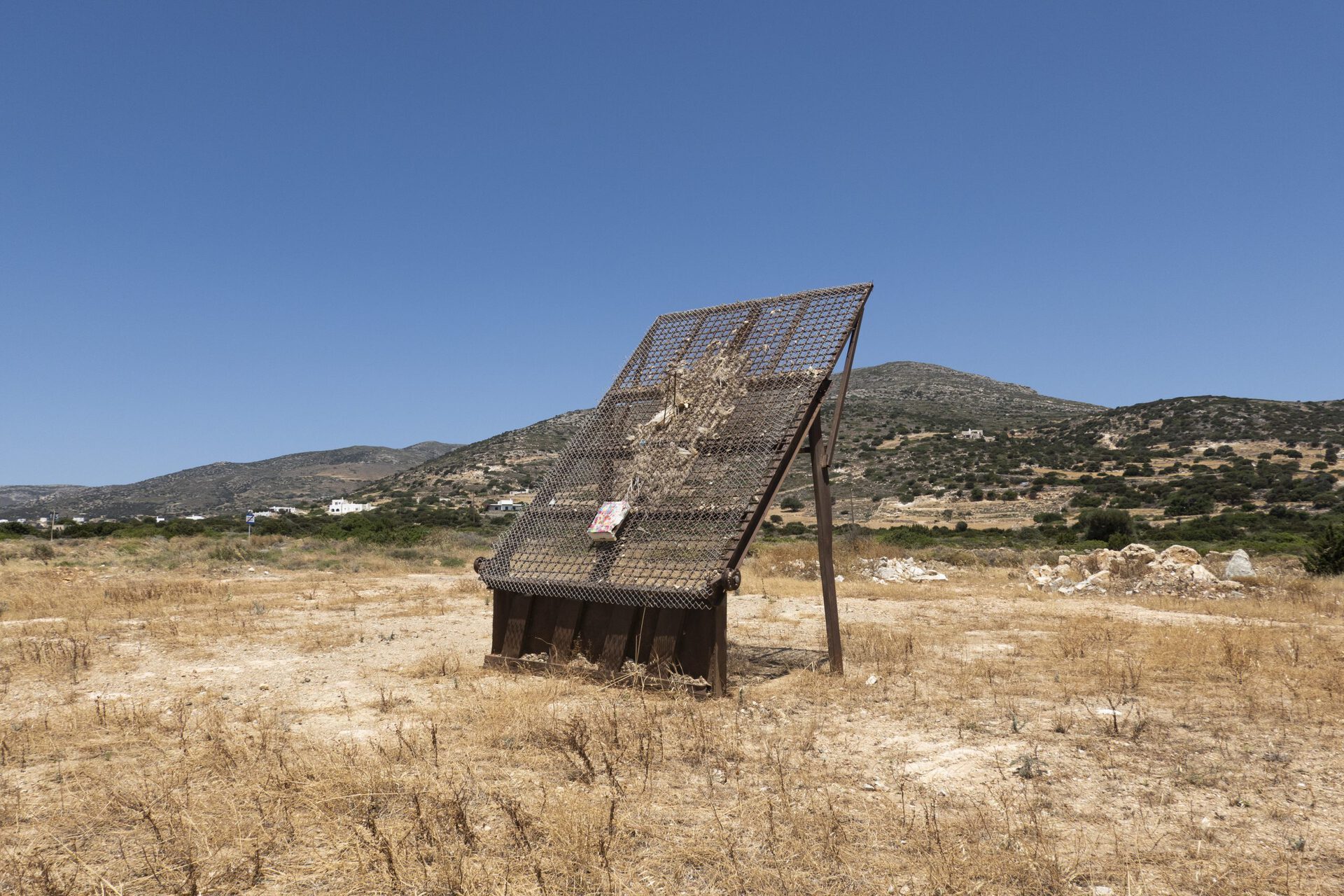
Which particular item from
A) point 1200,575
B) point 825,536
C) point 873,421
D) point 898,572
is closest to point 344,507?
point 873,421

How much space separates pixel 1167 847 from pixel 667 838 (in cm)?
230

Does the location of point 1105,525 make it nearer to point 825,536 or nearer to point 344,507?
point 825,536

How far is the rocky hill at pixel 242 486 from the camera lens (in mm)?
93000

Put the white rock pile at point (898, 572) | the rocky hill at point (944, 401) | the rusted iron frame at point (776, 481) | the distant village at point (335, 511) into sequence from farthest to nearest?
1. the rocky hill at point (944, 401)
2. the distant village at point (335, 511)
3. the white rock pile at point (898, 572)
4. the rusted iron frame at point (776, 481)

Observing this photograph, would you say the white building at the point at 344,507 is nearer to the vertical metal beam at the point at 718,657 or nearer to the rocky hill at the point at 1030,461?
the rocky hill at the point at 1030,461

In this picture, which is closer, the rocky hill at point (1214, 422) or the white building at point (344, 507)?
the rocky hill at point (1214, 422)

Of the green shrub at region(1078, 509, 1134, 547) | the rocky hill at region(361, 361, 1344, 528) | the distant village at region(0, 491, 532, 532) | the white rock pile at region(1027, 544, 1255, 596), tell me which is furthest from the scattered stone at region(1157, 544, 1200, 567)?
the distant village at region(0, 491, 532, 532)

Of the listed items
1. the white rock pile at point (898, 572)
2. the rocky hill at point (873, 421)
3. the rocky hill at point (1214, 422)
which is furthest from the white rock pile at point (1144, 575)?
the rocky hill at point (1214, 422)

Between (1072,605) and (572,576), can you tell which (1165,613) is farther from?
(572,576)

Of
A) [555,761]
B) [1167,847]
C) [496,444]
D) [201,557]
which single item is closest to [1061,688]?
[1167,847]

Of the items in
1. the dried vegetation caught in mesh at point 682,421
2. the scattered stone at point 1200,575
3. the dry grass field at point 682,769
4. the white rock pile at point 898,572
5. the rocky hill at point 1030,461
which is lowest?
the dry grass field at point 682,769

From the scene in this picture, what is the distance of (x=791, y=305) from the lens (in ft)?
27.7

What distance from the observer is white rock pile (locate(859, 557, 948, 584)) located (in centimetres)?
1869

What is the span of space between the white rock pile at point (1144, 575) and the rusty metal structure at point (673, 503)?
1077 cm
